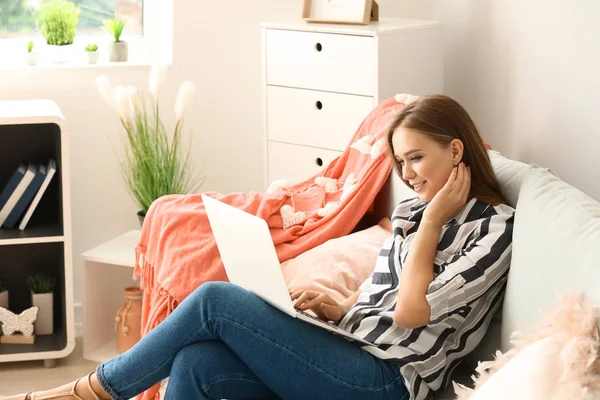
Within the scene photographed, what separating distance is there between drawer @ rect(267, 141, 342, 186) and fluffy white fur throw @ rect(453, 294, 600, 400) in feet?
5.65

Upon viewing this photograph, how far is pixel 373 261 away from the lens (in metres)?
2.31

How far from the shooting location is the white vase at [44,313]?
123 inches

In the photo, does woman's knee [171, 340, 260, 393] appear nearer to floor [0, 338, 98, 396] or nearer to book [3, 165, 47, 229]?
floor [0, 338, 98, 396]

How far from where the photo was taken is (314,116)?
3059mm

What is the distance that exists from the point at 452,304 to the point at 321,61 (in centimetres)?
139

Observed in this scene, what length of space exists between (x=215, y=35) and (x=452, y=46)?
92 centimetres

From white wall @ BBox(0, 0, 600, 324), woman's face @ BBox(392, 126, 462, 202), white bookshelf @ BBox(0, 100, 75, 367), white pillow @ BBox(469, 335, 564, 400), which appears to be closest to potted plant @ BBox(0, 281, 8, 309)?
white bookshelf @ BBox(0, 100, 75, 367)

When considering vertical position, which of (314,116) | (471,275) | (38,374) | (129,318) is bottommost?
(38,374)

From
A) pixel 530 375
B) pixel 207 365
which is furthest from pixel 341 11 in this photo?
pixel 530 375

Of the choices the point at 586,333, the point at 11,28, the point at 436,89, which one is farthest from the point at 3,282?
the point at 586,333

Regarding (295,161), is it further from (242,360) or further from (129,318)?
(242,360)

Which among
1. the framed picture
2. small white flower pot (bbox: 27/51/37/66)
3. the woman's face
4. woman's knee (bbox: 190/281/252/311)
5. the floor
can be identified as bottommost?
the floor

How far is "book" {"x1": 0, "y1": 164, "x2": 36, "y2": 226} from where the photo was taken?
3.03 metres

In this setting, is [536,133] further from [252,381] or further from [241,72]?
[241,72]
